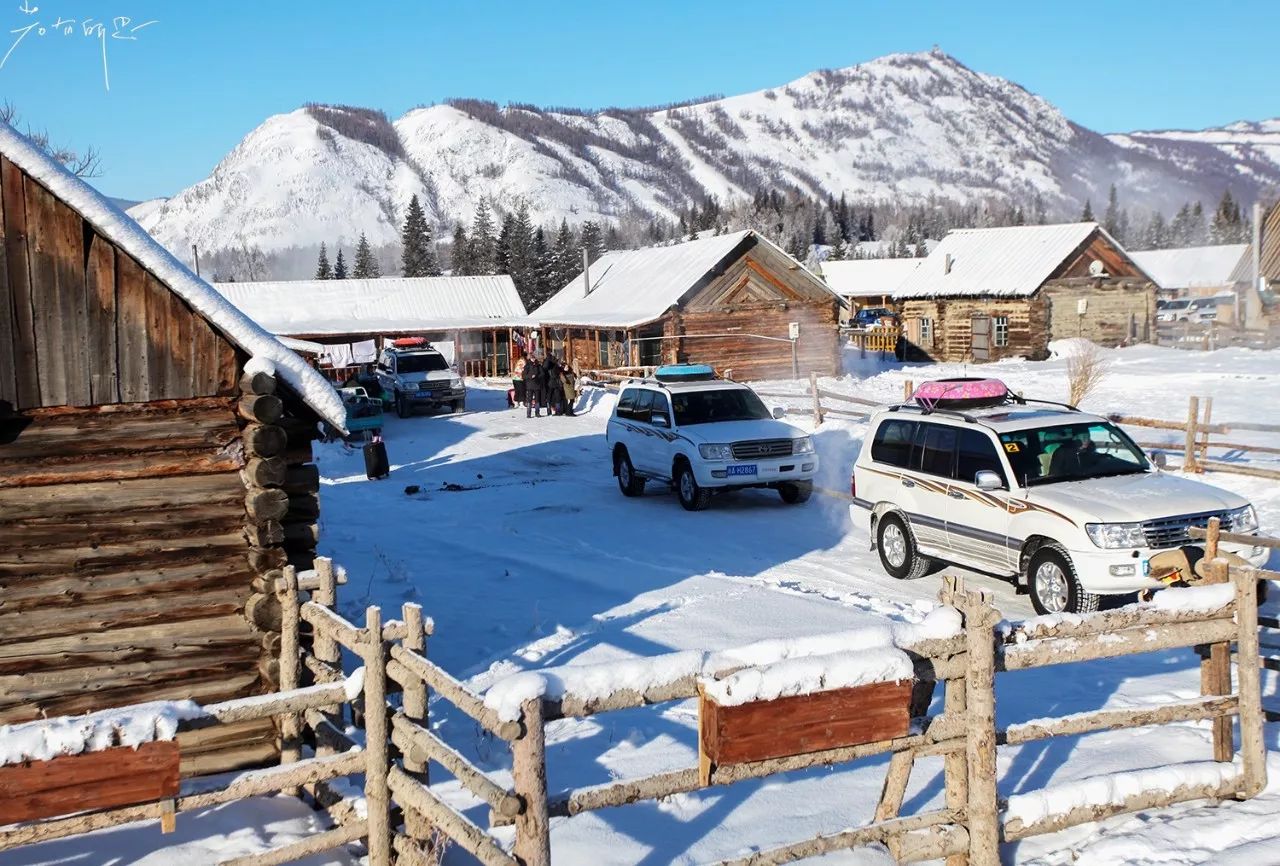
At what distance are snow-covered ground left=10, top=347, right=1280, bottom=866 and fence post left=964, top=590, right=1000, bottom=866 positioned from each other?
2.06 feet

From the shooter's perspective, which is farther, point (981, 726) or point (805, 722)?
point (981, 726)

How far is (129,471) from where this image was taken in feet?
27.7

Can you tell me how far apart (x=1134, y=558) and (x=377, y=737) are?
719 cm

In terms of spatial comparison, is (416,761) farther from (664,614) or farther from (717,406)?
(717,406)

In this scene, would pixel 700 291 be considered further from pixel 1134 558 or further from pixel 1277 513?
pixel 1134 558

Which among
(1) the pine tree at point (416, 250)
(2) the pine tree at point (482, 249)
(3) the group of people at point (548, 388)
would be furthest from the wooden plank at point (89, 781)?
(1) the pine tree at point (416, 250)

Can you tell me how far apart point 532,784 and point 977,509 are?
8198mm

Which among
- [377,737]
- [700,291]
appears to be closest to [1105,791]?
[377,737]

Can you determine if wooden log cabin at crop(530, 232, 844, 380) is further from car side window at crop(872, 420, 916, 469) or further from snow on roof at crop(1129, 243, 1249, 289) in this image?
snow on roof at crop(1129, 243, 1249, 289)

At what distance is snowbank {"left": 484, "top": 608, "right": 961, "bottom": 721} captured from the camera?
15.4ft

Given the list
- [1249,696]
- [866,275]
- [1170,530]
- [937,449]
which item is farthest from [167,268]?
[866,275]

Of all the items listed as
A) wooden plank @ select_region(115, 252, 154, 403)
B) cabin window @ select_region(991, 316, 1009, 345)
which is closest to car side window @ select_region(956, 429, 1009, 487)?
wooden plank @ select_region(115, 252, 154, 403)

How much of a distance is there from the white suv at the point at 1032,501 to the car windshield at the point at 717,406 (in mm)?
4716

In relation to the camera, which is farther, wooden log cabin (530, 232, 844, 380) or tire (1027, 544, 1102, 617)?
wooden log cabin (530, 232, 844, 380)
